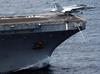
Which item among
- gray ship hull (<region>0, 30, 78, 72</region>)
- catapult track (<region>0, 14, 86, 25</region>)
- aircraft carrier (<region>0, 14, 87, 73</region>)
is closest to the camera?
aircraft carrier (<region>0, 14, 87, 73</region>)

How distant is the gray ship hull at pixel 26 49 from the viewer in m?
29.7

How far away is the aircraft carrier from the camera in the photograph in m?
28.5

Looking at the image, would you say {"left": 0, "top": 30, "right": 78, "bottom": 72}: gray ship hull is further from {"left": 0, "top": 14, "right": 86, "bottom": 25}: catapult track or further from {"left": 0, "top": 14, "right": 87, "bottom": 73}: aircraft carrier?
{"left": 0, "top": 14, "right": 86, "bottom": 25}: catapult track

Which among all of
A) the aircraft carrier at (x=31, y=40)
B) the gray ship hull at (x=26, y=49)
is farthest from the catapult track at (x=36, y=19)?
the gray ship hull at (x=26, y=49)

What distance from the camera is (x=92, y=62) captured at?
35969 mm

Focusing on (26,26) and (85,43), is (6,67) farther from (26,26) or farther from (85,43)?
(85,43)

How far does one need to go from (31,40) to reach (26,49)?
162 centimetres

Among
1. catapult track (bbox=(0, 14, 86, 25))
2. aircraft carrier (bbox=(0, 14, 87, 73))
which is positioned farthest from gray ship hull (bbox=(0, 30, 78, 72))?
catapult track (bbox=(0, 14, 86, 25))

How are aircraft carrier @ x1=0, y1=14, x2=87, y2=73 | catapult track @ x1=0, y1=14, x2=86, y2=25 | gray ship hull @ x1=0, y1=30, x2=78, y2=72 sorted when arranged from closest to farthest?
aircraft carrier @ x1=0, y1=14, x2=87, y2=73 → gray ship hull @ x1=0, y1=30, x2=78, y2=72 → catapult track @ x1=0, y1=14, x2=86, y2=25

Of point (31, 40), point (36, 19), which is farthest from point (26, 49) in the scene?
point (36, 19)

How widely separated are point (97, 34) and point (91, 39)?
431cm

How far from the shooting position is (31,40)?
30.3 metres

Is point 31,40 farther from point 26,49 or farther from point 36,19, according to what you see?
point 36,19

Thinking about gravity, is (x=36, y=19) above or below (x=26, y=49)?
above
